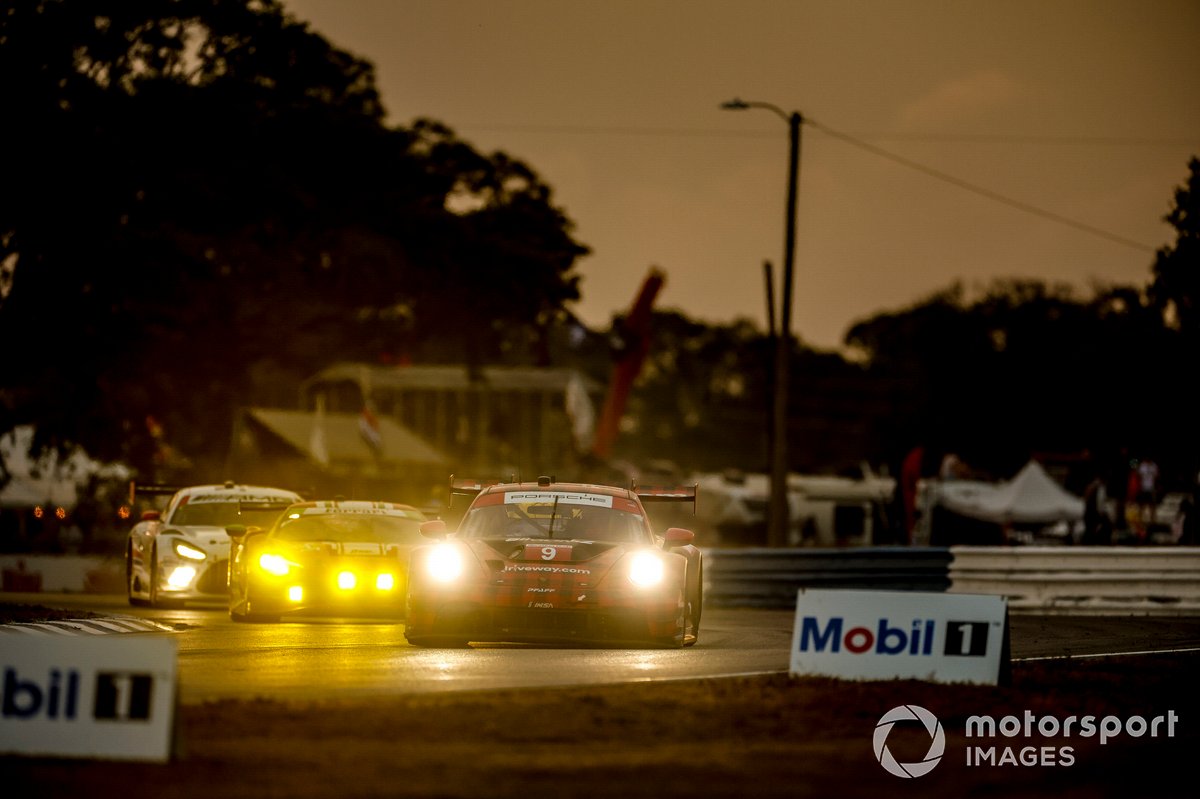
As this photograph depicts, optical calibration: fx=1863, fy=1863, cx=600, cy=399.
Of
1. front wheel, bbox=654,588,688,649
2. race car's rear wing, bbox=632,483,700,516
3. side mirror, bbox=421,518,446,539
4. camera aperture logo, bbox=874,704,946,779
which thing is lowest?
camera aperture logo, bbox=874,704,946,779

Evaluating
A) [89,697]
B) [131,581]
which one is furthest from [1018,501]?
[89,697]

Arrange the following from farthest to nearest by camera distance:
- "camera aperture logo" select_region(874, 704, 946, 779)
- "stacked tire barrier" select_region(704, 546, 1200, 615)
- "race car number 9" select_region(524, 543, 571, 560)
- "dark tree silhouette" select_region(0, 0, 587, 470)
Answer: "dark tree silhouette" select_region(0, 0, 587, 470) → "stacked tire barrier" select_region(704, 546, 1200, 615) → "race car number 9" select_region(524, 543, 571, 560) → "camera aperture logo" select_region(874, 704, 946, 779)

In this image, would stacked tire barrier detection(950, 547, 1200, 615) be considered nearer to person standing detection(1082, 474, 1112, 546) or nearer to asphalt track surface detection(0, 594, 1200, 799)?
person standing detection(1082, 474, 1112, 546)

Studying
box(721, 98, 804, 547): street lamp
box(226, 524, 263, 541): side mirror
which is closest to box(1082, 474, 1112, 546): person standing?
box(721, 98, 804, 547): street lamp

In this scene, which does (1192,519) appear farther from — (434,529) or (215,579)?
(434,529)

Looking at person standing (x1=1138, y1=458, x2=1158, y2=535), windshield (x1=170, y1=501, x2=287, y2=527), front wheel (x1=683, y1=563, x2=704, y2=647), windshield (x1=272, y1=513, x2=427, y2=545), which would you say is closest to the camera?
front wheel (x1=683, y1=563, x2=704, y2=647)

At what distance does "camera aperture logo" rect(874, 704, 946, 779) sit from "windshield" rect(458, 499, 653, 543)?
480 centimetres

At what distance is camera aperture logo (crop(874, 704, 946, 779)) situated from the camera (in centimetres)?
882

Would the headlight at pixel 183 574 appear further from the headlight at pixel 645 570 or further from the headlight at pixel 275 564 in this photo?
the headlight at pixel 645 570

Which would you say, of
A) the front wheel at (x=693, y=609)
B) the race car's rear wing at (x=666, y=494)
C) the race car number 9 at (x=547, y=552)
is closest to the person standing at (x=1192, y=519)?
the race car's rear wing at (x=666, y=494)

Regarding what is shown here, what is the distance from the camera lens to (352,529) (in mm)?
19328

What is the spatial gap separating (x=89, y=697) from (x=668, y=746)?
2.81 metres

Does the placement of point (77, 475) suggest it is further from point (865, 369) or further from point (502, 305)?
point (865, 369)
